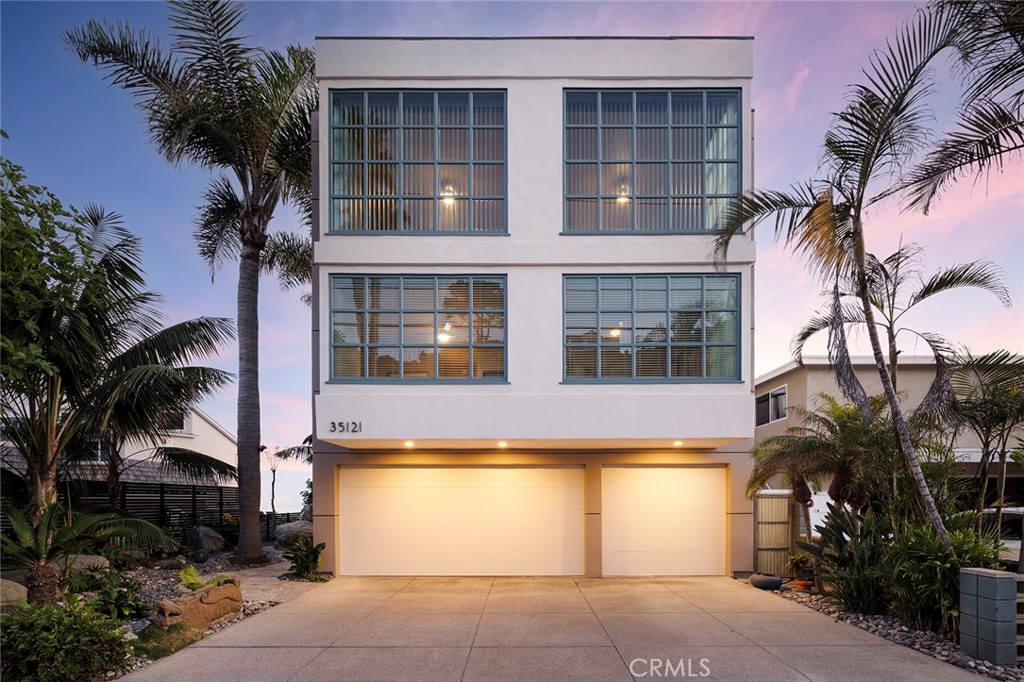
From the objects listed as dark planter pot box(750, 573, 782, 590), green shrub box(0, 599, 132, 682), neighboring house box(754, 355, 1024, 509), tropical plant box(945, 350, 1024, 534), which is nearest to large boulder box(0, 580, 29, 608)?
green shrub box(0, 599, 132, 682)

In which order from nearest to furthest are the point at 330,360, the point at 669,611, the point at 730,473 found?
the point at 669,611, the point at 330,360, the point at 730,473

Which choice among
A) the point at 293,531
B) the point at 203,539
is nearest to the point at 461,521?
the point at 203,539

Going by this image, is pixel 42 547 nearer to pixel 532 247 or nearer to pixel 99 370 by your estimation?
pixel 99 370

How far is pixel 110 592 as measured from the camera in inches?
368

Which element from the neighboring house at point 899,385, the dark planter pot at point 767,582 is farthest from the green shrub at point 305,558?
the neighboring house at point 899,385

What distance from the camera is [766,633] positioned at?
9109mm

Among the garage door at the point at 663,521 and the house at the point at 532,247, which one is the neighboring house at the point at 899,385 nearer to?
the garage door at the point at 663,521

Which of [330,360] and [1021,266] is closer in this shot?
[1021,266]

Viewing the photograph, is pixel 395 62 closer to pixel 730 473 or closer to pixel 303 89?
pixel 303 89

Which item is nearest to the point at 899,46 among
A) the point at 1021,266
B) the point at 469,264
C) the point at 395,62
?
the point at 1021,266

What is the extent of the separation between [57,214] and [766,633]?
1121 centimetres

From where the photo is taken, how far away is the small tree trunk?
30.9 ft

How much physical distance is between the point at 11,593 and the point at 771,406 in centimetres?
2264

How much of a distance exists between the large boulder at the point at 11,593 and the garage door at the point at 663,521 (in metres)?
9.90
